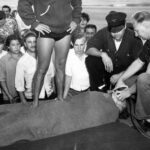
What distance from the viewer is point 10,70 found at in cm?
360

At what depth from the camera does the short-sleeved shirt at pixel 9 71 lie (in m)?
3.61

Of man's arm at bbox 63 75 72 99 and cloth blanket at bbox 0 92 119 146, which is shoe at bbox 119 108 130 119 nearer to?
cloth blanket at bbox 0 92 119 146

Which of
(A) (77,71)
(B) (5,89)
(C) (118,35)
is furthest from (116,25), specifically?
(B) (5,89)

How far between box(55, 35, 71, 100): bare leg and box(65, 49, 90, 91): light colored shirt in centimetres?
43

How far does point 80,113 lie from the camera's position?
A: 2.92 m

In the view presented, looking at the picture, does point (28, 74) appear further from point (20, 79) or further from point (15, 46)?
point (15, 46)

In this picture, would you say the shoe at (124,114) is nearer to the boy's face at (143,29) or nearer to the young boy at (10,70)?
the boy's face at (143,29)

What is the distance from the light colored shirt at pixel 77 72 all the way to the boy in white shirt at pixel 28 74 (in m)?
0.22

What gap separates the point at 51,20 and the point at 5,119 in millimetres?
996

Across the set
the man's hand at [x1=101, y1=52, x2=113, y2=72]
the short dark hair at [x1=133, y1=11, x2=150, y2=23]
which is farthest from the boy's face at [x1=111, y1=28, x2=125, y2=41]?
the short dark hair at [x1=133, y1=11, x2=150, y2=23]

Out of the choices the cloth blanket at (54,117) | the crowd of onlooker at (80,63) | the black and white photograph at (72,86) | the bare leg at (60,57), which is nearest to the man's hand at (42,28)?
the black and white photograph at (72,86)

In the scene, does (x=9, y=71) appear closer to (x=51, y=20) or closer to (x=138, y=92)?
(x=51, y=20)

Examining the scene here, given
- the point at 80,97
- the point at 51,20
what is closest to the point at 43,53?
the point at 51,20

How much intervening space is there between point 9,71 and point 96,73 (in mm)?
1018
